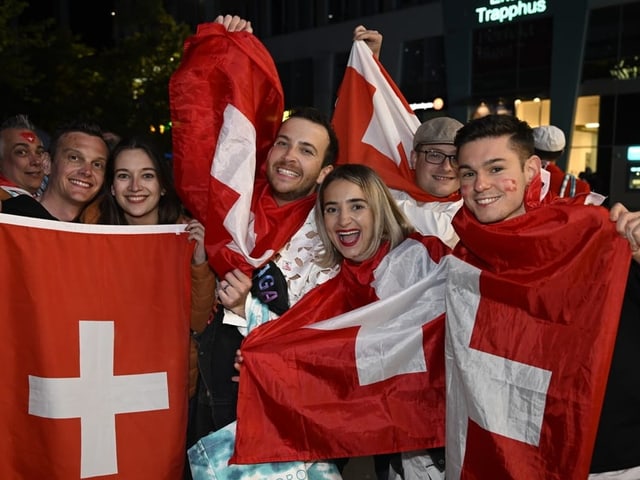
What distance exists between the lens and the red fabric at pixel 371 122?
10.8ft

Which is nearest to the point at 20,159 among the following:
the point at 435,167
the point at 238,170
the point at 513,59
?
the point at 238,170

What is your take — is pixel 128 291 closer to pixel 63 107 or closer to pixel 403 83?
pixel 63 107

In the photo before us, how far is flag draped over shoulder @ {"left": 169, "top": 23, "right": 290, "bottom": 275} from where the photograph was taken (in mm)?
2383

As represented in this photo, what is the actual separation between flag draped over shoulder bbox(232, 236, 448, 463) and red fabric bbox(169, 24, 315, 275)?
39 centimetres

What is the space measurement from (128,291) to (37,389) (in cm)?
48

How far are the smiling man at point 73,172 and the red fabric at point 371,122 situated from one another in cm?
127

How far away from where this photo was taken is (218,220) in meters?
2.38

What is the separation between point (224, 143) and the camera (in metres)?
2.44

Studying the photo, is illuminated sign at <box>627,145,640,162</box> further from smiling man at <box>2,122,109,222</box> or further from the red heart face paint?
smiling man at <box>2,122,109,222</box>

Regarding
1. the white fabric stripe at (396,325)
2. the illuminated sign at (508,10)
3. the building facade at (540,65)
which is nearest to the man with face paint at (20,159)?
the white fabric stripe at (396,325)

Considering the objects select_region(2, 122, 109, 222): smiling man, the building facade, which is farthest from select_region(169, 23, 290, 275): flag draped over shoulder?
the building facade

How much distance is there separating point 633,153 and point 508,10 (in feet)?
16.4

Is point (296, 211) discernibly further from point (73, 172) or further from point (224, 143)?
point (73, 172)

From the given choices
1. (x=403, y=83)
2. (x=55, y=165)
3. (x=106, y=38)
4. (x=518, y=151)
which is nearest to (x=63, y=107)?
(x=403, y=83)
